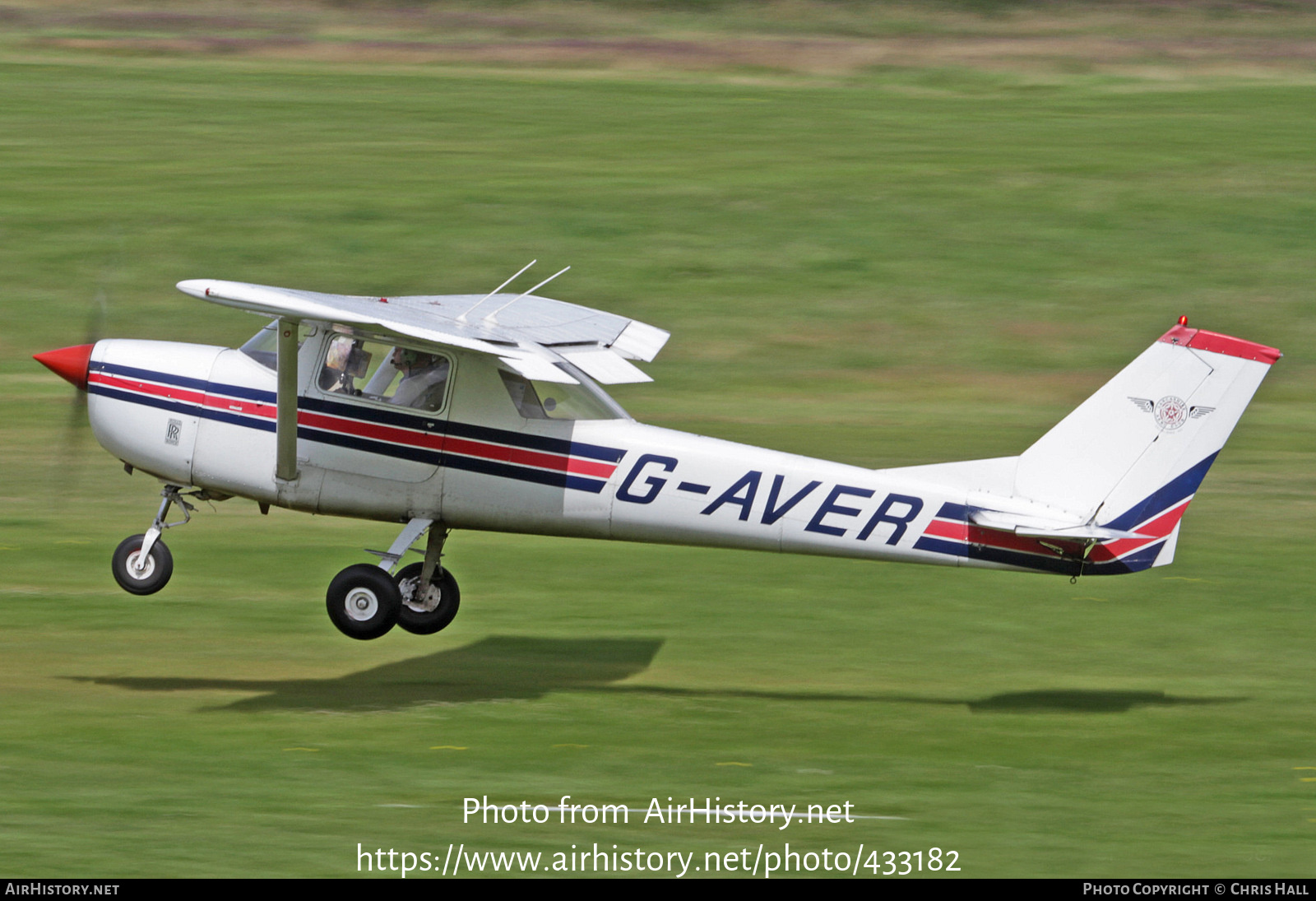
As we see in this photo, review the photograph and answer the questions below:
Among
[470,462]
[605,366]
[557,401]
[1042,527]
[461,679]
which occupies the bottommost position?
[461,679]

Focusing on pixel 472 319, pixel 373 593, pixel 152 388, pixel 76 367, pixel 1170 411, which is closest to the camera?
pixel 1170 411

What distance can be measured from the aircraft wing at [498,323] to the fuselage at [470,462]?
412 mm

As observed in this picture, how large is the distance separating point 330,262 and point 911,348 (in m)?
9.49

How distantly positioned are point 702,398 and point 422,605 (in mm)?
10919

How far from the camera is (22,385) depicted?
80.1ft

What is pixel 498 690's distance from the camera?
549 inches

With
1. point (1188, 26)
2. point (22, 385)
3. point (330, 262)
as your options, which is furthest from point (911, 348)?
point (1188, 26)

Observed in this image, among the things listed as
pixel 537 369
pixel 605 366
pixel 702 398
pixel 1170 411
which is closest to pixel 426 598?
pixel 605 366

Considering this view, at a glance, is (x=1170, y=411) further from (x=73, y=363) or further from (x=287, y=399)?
(x=73, y=363)

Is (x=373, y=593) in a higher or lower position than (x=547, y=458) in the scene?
lower

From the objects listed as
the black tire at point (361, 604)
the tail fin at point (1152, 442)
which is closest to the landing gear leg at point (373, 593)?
the black tire at point (361, 604)

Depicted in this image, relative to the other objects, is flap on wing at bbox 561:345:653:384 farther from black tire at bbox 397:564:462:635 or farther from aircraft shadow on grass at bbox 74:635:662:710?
aircraft shadow on grass at bbox 74:635:662:710

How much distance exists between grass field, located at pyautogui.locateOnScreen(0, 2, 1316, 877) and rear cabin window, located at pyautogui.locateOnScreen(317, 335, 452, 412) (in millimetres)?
2257

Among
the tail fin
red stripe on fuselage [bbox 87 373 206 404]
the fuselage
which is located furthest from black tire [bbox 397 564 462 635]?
the tail fin
